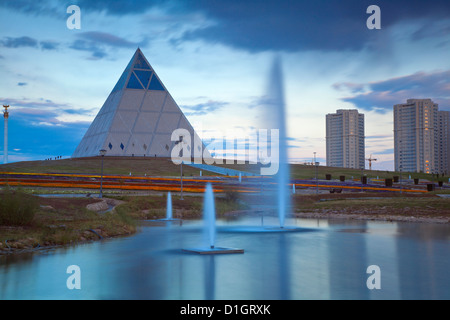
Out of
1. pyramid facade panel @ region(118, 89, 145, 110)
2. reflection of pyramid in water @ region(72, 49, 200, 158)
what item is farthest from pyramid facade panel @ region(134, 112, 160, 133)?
pyramid facade panel @ region(118, 89, 145, 110)

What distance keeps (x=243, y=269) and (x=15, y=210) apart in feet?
35.9

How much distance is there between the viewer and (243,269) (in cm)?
1352

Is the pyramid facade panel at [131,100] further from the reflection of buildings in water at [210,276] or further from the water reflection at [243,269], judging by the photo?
the reflection of buildings in water at [210,276]

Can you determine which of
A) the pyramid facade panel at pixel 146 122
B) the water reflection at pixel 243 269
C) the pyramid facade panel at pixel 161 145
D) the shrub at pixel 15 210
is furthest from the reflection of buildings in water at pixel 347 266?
the pyramid facade panel at pixel 146 122

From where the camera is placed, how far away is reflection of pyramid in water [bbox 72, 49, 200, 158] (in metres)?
104

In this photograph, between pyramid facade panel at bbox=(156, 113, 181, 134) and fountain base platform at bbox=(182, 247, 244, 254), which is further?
pyramid facade panel at bbox=(156, 113, 181, 134)

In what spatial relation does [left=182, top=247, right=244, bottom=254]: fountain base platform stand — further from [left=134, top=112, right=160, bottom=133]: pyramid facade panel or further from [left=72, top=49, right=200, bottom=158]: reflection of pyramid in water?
[left=134, top=112, right=160, bottom=133]: pyramid facade panel

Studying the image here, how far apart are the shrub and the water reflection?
3566mm

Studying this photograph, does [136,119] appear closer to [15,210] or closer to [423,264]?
[15,210]

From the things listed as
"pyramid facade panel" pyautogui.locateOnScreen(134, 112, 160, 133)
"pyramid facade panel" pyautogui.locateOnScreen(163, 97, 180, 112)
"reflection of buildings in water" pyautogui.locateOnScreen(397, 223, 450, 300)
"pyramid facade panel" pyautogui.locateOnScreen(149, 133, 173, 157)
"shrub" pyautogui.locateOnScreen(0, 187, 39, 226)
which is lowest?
"reflection of buildings in water" pyautogui.locateOnScreen(397, 223, 450, 300)

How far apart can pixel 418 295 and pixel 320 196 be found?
33.6 m
